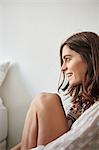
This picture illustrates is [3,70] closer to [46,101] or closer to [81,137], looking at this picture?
[46,101]

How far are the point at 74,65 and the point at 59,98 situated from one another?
0.15 metres

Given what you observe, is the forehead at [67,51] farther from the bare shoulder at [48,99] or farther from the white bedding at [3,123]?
the white bedding at [3,123]

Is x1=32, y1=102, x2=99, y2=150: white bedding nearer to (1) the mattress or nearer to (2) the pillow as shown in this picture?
(1) the mattress

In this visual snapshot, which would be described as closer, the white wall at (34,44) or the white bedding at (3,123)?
the white bedding at (3,123)

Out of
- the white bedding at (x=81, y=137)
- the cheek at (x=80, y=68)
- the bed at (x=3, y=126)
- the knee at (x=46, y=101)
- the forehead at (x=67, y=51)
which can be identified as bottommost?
the bed at (x=3, y=126)

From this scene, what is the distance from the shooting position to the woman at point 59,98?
933 millimetres

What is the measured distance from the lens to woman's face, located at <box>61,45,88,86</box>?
3.27 ft

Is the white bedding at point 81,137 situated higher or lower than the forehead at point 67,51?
lower

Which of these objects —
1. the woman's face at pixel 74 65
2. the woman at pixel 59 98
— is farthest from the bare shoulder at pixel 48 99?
the woman's face at pixel 74 65

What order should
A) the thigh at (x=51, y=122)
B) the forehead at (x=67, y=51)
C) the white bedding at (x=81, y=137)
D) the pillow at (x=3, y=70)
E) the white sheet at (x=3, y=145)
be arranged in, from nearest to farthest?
the white bedding at (x=81, y=137)
the thigh at (x=51, y=122)
the forehead at (x=67, y=51)
the white sheet at (x=3, y=145)
the pillow at (x=3, y=70)

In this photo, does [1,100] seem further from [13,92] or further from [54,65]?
[54,65]

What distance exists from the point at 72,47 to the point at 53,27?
0.90 meters

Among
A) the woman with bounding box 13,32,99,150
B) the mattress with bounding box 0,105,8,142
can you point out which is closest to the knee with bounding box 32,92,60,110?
the woman with bounding box 13,32,99,150

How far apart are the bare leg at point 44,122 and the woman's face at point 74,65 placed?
0.12 meters
